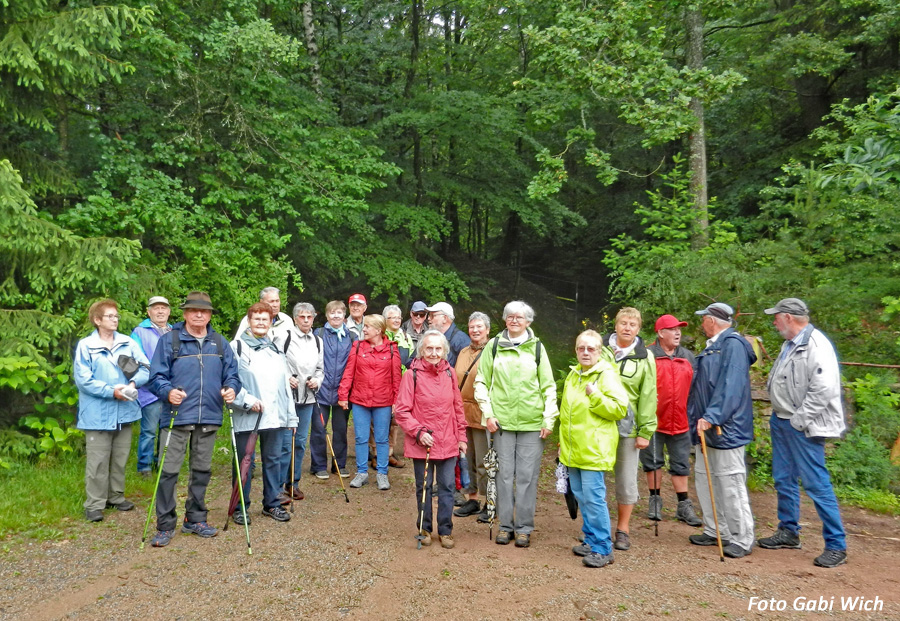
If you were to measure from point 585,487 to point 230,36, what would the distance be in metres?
8.38

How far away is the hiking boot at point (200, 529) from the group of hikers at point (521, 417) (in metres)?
0.01

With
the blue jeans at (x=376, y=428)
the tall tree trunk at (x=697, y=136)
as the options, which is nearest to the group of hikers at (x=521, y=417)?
the blue jeans at (x=376, y=428)

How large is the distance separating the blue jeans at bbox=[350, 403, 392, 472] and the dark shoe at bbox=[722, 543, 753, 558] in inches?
135

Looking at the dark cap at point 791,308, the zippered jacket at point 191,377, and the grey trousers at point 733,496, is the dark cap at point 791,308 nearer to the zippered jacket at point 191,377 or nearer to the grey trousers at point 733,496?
the grey trousers at point 733,496

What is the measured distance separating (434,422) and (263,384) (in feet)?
5.10

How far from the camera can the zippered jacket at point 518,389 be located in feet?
16.1

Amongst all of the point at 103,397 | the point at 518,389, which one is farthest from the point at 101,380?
the point at 518,389

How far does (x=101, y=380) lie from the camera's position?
5309 mm

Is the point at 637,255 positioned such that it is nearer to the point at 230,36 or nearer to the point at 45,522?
the point at 230,36

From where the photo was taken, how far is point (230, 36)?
9.29m

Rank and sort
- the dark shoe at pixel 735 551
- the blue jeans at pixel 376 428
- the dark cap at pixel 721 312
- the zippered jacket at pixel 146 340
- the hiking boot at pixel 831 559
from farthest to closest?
the blue jeans at pixel 376 428 → the zippered jacket at pixel 146 340 → the dark cap at pixel 721 312 → the dark shoe at pixel 735 551 → the hiking boot at pixel 831 559

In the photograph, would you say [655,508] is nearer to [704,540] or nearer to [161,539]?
[704,540]

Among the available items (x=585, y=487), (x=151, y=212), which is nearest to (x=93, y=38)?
(x=151, y=212)

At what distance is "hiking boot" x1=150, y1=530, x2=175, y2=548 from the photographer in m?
4.82
